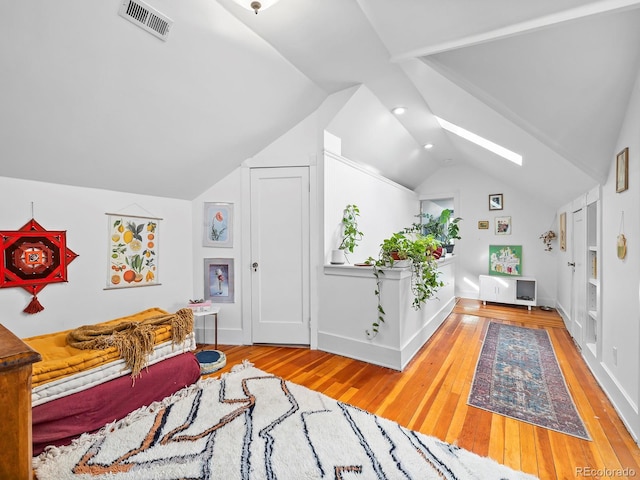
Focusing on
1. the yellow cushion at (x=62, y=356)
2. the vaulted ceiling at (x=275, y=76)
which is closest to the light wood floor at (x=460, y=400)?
the yellow cushion at (x=62, y=356)

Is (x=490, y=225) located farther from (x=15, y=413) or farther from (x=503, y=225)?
(x=15, y=413)

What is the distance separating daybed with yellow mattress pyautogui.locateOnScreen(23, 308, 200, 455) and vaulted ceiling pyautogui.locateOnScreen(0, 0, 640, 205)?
1236 millimetres

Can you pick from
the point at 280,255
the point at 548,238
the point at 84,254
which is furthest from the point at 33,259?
the point at 548,238

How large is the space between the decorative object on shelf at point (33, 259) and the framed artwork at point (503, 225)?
6.14 meters

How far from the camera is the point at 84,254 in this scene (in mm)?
2398

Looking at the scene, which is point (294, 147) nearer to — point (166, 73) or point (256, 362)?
point (166, 73)

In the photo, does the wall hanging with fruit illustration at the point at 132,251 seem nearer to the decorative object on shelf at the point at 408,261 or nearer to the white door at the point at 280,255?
the white door at the point at 280,255

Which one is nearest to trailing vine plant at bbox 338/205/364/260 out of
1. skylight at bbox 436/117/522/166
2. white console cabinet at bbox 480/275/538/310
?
skylight at bbox 436/117/522/166

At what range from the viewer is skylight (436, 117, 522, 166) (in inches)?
131

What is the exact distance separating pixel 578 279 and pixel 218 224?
159 inches

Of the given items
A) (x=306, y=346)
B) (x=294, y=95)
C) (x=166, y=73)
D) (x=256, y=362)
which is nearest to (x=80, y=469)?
(x=256, y=362)

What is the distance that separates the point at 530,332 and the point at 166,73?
452 cm

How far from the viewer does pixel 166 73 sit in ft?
6.36

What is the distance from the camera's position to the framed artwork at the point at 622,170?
70.2 inches
